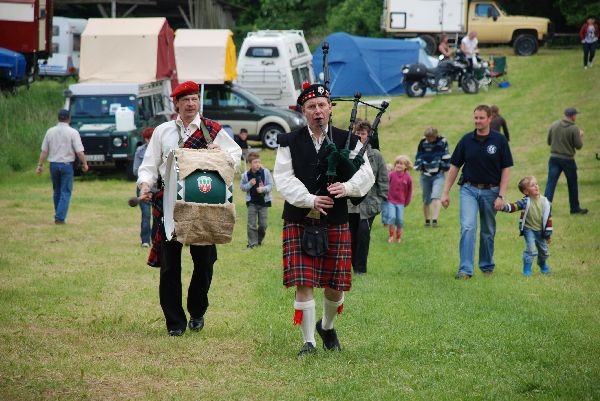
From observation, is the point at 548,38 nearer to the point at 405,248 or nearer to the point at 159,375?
the point at 405,248

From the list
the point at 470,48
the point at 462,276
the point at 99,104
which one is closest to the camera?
the point at 462,276

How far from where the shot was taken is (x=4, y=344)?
8.55 m

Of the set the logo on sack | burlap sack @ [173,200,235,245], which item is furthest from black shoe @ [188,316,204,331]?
the logo on sack

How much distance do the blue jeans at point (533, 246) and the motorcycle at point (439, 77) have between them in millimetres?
25894

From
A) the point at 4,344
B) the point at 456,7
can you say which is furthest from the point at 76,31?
the point at 4,344

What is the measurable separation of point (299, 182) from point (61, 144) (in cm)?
1137

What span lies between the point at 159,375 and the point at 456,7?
40457 mm

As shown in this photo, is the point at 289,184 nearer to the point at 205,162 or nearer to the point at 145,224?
the point at 205,162

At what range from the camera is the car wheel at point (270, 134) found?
3191cm

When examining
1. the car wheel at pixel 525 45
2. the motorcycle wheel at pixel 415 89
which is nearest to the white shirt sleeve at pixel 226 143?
the motorcycle wheel at pixel 415 89

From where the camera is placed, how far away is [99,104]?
2745 cm

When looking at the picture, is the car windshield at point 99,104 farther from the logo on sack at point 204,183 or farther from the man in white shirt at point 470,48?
the logo on sack at point 204,183

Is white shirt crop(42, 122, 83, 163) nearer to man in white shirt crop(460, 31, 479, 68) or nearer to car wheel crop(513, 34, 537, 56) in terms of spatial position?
man in white shirt crop(460, 31, 479, 68)

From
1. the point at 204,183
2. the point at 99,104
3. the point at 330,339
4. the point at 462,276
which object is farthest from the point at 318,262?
the point at 99,104
